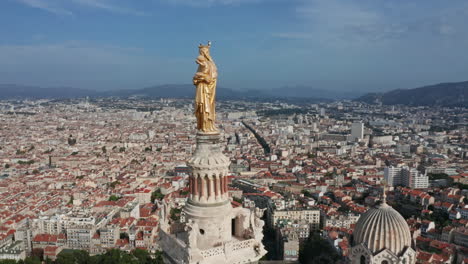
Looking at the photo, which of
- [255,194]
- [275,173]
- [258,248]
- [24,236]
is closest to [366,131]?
[275,173]

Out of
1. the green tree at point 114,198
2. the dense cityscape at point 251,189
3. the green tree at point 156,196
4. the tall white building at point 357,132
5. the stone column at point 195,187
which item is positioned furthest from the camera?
the tall white building at point 357,132

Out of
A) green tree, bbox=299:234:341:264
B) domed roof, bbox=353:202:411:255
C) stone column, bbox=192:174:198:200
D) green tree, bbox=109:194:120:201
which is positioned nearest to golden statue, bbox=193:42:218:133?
stone column, bbox=192:174:198:200

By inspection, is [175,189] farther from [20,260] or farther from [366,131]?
[366,131]

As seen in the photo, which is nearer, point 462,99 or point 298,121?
point 298,121

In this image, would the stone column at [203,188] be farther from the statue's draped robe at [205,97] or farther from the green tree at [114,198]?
the green tree at [114,198]

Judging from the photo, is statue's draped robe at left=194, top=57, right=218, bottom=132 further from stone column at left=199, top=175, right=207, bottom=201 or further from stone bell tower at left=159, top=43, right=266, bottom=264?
stone column at left=199, top=175, right=207, bottom=201

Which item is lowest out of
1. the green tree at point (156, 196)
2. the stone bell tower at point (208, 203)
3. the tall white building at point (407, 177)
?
the green tree at point (156, 196)

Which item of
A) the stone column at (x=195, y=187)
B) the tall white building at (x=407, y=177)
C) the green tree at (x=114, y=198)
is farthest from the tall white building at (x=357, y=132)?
the stone column at (x=195, y=187)
